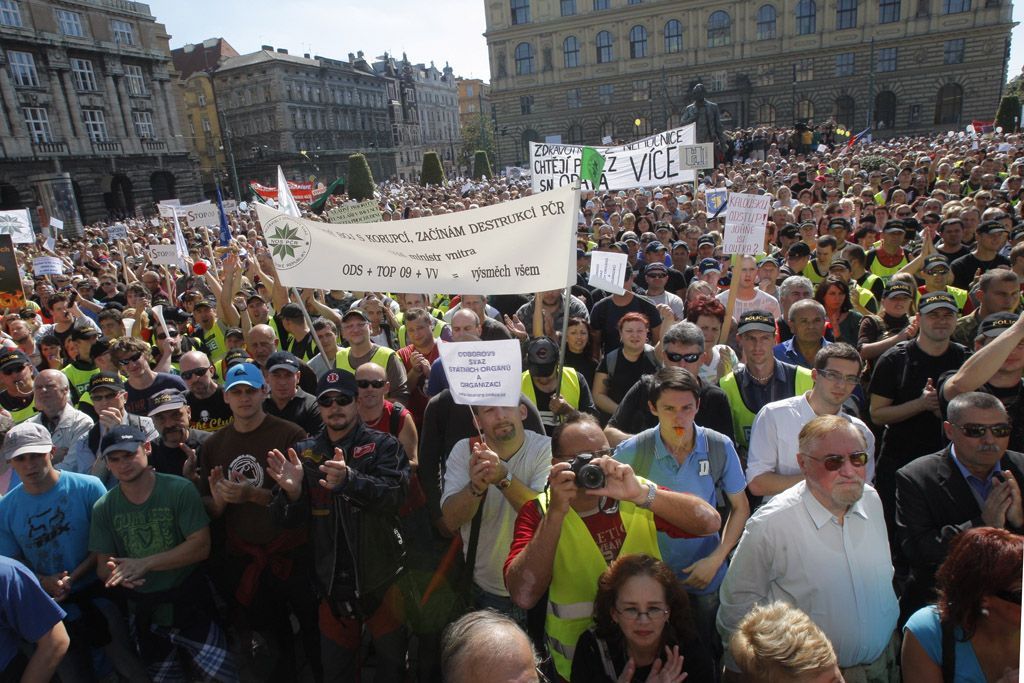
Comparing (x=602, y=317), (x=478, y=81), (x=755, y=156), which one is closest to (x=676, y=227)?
(x=602, y=317)

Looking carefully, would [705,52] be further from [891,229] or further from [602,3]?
[891,229]

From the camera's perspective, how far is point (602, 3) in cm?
5709

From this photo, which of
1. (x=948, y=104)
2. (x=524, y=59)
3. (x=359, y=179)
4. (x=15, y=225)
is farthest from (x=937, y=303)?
(x=524, y=59)

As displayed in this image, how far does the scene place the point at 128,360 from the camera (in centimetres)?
474

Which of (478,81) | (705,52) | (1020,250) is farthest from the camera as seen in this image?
(478,81)

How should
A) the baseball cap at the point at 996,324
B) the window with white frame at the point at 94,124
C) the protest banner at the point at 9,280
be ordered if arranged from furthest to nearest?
the window with white frame at the point at 94,124, the protest banner at the point at 9,280, the baseball cap at the point at 996,324

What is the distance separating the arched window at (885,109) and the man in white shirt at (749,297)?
184 ft

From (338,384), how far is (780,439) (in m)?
2.30

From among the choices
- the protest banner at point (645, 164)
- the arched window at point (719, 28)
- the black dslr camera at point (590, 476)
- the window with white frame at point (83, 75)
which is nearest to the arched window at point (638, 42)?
the arched window at point (719, 28)

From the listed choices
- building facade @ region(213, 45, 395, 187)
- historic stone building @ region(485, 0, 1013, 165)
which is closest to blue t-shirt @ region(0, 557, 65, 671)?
historic stone building @ region(485, 0, 1013, 165)

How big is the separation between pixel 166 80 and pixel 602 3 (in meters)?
37.3

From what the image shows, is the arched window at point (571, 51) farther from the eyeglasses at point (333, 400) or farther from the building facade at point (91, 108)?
the eyeglasses at point (333, 400)

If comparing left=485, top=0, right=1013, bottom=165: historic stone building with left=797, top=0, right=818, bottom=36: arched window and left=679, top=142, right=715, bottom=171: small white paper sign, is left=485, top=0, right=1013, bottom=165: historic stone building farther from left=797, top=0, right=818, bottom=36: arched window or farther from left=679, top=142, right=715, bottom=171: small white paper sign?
left=679, top=142, right=715, bottom=171: small white paper sign

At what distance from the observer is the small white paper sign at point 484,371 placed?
3068 mm
